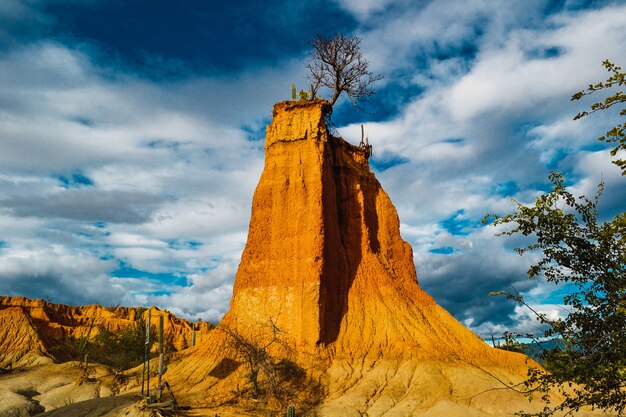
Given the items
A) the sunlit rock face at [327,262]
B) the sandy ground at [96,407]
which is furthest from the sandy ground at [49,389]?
the sunlit rock face at [327,262]

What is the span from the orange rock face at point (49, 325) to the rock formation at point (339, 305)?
2074 centimetres

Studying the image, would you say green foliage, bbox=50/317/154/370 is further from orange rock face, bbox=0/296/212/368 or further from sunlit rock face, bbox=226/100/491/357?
sunlit rock face, bbox=226/100/491/357

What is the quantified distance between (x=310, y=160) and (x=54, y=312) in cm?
5817

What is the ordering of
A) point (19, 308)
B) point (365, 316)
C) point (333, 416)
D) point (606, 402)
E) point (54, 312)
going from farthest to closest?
point (54, 312)
point (19, 308)
point (365, 316)
point (333, 416)
point (606, 402)

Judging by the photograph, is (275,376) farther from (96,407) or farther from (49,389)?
(49,389)

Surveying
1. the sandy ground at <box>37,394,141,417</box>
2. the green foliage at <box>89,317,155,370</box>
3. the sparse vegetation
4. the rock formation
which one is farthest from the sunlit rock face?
the green foliage at <box>89,317,155,370</box>

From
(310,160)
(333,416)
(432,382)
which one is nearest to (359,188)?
(310,160)

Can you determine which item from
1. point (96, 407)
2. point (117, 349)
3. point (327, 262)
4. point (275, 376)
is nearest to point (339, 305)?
point (327, 262)

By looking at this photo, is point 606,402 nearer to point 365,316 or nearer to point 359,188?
point 365,316

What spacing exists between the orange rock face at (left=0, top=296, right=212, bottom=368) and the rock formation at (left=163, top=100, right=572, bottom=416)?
20743 millimetres

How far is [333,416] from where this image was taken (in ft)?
77.8

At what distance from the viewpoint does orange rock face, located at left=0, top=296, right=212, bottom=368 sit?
186 feet

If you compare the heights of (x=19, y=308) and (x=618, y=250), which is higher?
(x=19, y=308)

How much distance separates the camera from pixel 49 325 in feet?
218
